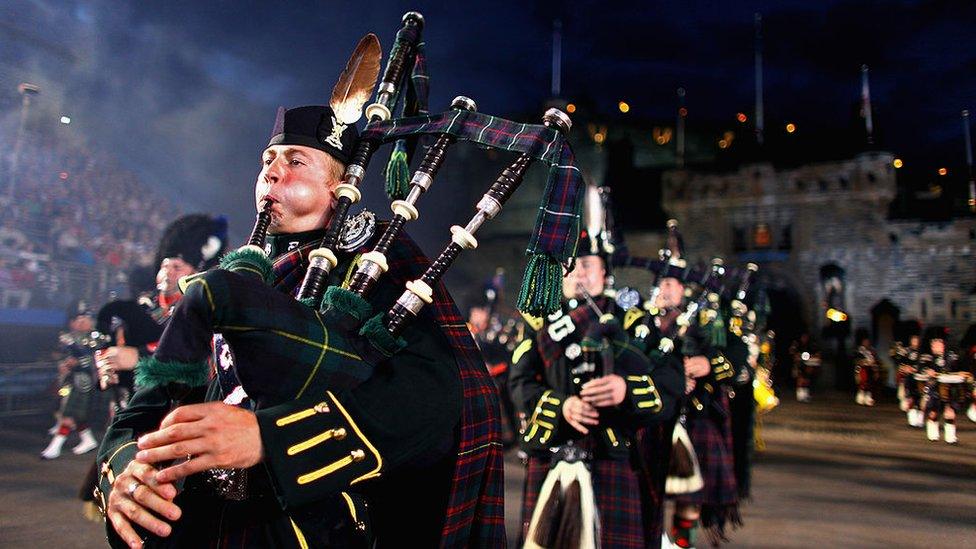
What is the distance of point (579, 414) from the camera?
12.6 feet

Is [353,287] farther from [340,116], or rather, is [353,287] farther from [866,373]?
[866,373]

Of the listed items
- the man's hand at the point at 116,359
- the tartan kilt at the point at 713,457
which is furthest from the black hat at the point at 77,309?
the tartan kilt at the point at 713,457

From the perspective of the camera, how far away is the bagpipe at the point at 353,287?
4.13 ft

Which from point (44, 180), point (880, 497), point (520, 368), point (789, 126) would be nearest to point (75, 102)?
point (44, 180)

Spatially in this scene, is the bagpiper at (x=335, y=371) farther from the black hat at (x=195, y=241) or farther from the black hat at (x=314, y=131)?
the black hat at (x=195, y=241)

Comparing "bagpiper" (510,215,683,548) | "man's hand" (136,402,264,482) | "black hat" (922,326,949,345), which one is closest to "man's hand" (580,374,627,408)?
"bagpiper" (510,215,683,548)

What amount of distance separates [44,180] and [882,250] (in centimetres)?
2447

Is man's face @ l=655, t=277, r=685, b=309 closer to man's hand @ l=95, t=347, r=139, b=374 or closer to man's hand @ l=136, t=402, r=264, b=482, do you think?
man's hand @ l=95, t=347, r=139, b=374

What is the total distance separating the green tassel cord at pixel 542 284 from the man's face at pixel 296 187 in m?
0.68

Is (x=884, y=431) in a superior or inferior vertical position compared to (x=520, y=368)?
inferior

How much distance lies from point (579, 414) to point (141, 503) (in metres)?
2.88

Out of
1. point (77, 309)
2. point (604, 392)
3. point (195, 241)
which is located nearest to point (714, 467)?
point (604, 392)

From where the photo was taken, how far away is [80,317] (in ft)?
33.6

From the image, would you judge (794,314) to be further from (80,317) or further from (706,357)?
(80,317)
